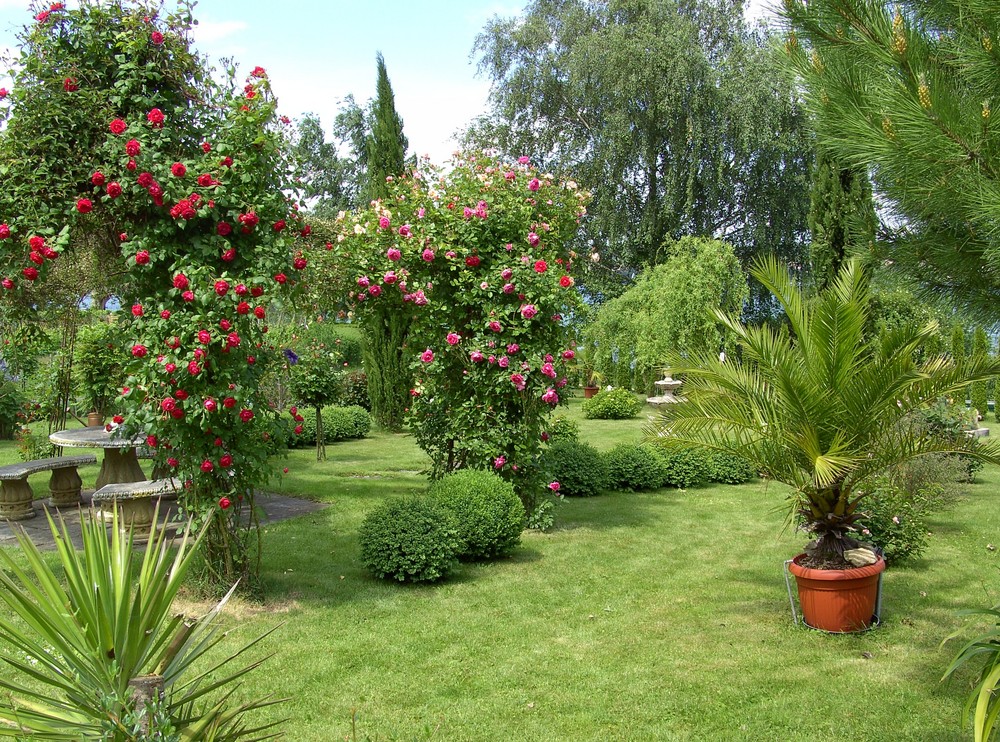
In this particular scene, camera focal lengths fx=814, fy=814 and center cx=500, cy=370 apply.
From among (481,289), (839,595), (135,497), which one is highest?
(481,289)

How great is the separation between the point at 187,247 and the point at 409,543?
273 centimetres

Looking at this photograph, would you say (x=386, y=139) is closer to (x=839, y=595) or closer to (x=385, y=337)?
(x=385, y=337)

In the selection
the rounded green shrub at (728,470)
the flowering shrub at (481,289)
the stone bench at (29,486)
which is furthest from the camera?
the rounded green shrub at (728,470)

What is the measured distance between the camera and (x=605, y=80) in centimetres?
2230

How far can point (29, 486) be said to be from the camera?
29.0 ft

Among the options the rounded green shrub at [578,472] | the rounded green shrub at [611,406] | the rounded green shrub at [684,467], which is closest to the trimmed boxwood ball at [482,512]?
the rounded green shrub at [578,472]

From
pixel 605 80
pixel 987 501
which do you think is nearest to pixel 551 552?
pixel 987 501

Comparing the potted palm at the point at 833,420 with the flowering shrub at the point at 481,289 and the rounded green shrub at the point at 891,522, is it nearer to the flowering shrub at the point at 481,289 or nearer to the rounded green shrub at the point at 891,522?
the rounded green shrub at the point at 891,522

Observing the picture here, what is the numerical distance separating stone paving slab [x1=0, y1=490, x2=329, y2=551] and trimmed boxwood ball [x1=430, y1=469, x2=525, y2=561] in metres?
1.75

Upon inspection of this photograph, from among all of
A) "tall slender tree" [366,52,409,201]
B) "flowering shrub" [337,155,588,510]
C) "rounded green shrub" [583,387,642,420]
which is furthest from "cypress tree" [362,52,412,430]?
"flowering shrub" [337,155,588,510]

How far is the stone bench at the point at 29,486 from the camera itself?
8.57 metres

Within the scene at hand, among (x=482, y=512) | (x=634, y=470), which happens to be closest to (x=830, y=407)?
(x=482, y=512)

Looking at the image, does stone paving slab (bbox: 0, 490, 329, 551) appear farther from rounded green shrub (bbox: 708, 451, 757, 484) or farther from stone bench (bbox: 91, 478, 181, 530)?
rounded green shrub (bbox: 708, 451, 757, 484)

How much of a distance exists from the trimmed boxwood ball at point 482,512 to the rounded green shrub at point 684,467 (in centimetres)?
394
